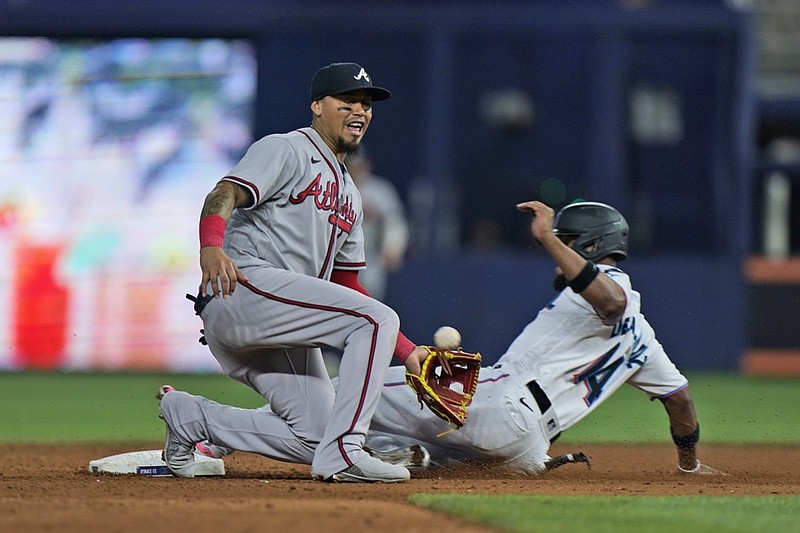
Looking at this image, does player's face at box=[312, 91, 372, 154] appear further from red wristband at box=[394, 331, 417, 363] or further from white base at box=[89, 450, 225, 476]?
white base at box=[89, 450, 225, 476]

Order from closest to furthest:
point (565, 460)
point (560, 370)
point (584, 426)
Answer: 1. point (565, 460)
2. point (560, 370)
3. point (584, 426)

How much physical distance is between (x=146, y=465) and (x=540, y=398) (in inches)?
65.8

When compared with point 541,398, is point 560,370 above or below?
above

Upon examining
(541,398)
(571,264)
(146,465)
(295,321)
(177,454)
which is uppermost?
(571,264)

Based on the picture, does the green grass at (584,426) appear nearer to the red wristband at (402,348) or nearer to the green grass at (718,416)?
the green grass at (718,416)

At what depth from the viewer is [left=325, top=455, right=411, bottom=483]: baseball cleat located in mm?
5074

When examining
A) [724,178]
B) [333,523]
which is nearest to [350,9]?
[724,178]

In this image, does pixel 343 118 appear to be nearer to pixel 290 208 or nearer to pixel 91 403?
pixel 290 208

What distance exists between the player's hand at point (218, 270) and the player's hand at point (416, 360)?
0.87m

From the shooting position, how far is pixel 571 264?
540 centimetres

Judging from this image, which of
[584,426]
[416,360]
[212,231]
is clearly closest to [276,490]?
[416,360]

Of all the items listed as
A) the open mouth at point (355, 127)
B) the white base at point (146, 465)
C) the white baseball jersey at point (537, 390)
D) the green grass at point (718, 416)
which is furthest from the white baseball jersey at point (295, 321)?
the green grass at point (718, 416)

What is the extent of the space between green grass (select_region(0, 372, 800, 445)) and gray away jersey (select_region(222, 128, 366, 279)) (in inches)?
111

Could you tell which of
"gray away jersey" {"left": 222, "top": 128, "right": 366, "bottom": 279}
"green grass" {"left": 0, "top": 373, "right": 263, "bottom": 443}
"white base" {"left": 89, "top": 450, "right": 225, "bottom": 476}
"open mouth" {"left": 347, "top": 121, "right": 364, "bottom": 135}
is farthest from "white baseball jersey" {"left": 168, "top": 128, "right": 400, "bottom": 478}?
"green grass" {"left": 0, "top": 373, "right": 263, "bottom": 443}
